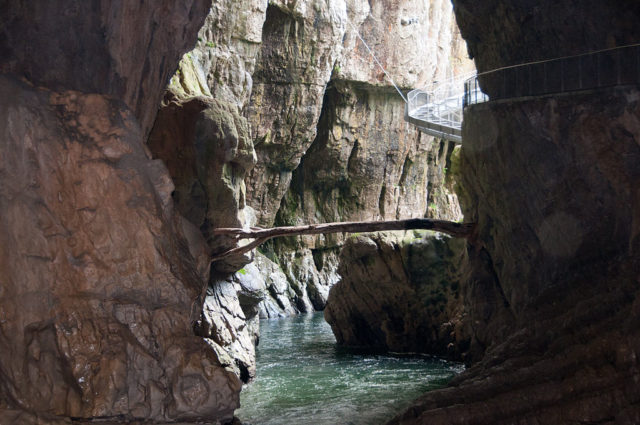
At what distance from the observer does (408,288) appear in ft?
71.9

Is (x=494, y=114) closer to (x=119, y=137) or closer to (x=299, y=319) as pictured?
(x=119, y=137)

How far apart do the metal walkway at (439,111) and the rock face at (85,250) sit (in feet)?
45.4

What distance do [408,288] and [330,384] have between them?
203 inches

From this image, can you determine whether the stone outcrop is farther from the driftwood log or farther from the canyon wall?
the driftwood log

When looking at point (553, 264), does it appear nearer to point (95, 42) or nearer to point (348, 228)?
point (348, 228)

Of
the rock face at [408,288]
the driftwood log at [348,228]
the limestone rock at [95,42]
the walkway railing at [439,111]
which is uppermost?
the walkway railing at [439,111]

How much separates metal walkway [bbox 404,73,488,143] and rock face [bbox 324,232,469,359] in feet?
12.7

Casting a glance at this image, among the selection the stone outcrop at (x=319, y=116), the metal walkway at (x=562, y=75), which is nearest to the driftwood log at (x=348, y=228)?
the metal walkway at (x=562, y=75)

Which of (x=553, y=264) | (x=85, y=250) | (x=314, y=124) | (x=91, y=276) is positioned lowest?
(x=91, y=276)

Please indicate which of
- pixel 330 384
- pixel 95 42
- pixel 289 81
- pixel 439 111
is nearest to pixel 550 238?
pixel 330 384

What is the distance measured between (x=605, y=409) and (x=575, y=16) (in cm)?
825

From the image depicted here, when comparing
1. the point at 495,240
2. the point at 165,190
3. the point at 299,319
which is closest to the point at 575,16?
the point at 495,240

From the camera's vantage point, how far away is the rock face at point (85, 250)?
917 cm

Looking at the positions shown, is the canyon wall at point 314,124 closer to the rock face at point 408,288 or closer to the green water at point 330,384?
the green water at point 330,384
